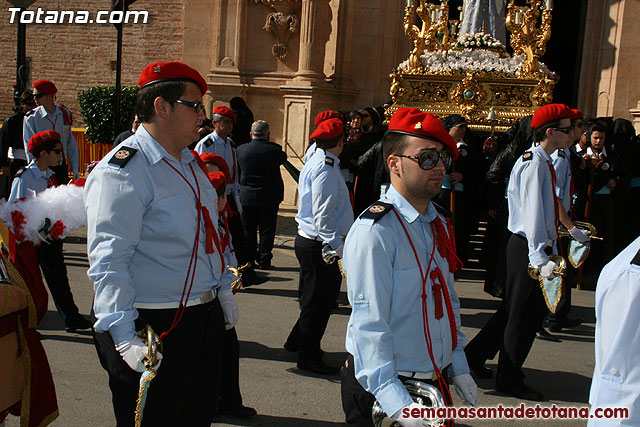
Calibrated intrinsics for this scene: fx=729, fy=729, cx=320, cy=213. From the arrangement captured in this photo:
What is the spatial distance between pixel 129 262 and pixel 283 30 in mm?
12462

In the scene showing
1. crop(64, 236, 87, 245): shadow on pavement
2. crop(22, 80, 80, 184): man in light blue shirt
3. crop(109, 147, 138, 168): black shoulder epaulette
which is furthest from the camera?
crop(64, 236, 87, 245): shadow on pavement

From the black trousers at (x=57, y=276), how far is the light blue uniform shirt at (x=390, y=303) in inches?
172

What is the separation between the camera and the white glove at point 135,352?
2.97 meters

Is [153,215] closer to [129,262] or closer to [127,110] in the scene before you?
[129,262]

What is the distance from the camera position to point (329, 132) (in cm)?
600

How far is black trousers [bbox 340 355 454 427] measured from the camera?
2965 millimetres

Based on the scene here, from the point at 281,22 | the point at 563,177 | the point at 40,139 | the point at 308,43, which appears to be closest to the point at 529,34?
the point at 308,43

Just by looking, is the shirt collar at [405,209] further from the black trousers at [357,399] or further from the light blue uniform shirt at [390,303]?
the black trousers at [357,399]

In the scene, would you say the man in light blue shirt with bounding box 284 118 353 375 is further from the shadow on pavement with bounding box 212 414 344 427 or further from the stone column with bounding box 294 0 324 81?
the stone column with bounding box 294 0 324 81

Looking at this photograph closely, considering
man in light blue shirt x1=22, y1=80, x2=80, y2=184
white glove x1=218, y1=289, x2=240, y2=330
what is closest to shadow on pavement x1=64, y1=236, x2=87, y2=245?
man in light blue shirt x1=22, y1=80, x2=80, y2=184

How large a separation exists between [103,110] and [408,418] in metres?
14.6

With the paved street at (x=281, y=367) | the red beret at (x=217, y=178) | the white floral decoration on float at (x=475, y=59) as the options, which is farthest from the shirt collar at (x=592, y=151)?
the red beret at (x=217, y=178)

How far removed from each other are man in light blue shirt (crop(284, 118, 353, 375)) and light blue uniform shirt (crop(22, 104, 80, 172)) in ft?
17.9

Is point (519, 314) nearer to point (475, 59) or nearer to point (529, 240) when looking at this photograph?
point (529, 240)
